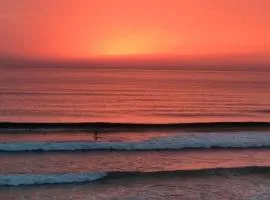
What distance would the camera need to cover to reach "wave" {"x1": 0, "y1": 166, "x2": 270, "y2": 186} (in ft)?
31.1

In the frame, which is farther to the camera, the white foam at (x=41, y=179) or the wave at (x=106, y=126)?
the wave at (x=106, y=126)

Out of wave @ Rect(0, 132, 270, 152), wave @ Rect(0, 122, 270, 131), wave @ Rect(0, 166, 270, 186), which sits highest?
wave @ Rect(0, 122, 270, 131)

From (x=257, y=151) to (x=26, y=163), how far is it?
18.1 feet

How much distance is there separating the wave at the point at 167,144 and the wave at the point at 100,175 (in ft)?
6.20

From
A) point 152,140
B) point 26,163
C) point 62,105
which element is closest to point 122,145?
point 152,140

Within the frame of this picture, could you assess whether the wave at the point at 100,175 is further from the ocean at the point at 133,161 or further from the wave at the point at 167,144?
Answer: the wave at the point at 167,144

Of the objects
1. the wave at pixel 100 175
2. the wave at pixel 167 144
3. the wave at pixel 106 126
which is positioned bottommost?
the wave at pixel 100 175

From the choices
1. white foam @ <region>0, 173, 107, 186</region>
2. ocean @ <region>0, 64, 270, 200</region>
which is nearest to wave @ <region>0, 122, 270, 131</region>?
ocean @ <region>0, 64, 270, 200</region>

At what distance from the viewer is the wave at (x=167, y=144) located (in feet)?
39.3

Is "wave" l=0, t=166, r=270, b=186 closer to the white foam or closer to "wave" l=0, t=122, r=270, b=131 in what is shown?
the white foam

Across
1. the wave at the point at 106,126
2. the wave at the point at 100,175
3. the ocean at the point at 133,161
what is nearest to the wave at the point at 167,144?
the ocean at the point at 133,161

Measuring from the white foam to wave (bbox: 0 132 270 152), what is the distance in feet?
6.96

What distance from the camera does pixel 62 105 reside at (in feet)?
77.1

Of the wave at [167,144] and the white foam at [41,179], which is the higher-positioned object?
the wave at [167,144]
